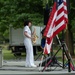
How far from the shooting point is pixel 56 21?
563 inches

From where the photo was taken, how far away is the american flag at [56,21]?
46.3 feet

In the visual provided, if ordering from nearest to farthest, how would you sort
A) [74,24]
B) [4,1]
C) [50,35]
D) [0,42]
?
[50,35] < [74,24] < [4,1] < [0,42]

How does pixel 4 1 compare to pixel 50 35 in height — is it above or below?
above

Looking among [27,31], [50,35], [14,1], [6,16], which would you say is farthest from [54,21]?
[6,16]

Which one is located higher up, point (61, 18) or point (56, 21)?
point (61, 18)

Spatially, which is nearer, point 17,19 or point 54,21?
point 54,21

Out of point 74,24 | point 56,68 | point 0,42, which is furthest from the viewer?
point 0,42

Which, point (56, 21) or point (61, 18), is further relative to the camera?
point (56, 21)

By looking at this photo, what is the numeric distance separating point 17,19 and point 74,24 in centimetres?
514

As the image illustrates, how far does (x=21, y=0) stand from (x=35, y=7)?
174 cm

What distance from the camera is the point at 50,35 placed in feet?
46.0

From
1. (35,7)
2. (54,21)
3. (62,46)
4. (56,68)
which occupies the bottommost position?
(56,68)

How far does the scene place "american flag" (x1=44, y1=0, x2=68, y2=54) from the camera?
555 inches

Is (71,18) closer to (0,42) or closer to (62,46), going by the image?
(62,46)
